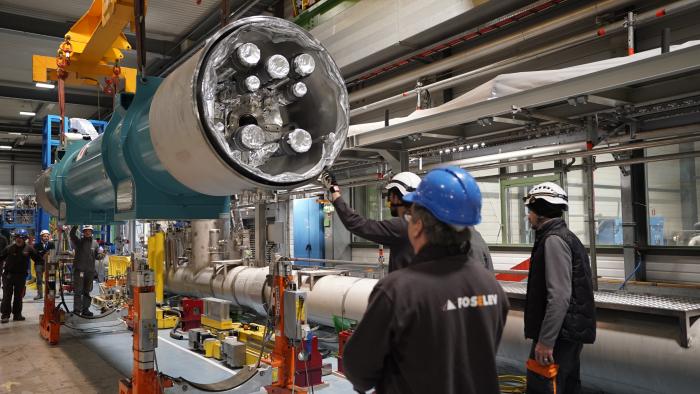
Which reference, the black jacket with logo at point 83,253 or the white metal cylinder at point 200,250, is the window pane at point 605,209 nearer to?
the white metal cylinder at point 200,250

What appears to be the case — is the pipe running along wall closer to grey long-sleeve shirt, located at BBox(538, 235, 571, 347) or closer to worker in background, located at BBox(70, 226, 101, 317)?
grey long-sleeve shirt, located at BBox(538, 235, 571, 347)

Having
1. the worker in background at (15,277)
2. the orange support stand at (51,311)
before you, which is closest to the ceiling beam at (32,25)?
the worker in background at (15,277)

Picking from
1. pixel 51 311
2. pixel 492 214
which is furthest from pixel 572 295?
pixel 492 214

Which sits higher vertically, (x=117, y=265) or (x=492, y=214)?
(x=492, y=214)

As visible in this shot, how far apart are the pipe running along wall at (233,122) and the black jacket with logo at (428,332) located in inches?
36.6

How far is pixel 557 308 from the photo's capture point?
279 cm

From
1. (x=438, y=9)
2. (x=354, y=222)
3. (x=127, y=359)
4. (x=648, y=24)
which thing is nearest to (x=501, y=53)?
(x=438, y=9)

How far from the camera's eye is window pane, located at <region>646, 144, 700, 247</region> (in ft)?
20.9

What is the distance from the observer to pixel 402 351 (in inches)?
59.9

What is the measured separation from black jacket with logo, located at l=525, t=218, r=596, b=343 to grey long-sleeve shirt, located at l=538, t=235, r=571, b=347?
38 mm

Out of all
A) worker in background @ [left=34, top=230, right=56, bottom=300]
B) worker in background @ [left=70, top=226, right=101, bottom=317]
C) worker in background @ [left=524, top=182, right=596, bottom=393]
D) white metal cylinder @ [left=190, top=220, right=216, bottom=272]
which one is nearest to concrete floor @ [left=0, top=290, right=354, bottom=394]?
worker in background @ [left=70, top=226, right=101, bottom=317]

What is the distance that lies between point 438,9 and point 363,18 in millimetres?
1467

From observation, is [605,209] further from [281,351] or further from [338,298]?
[281,351]

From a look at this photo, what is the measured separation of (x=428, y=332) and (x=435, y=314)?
55 millimetres
